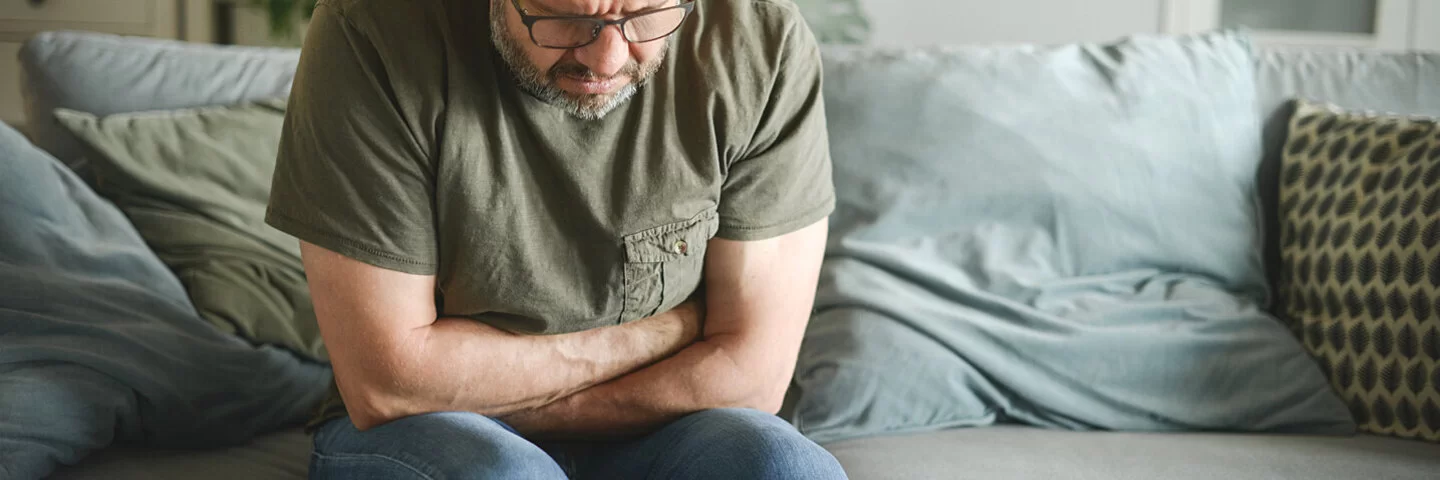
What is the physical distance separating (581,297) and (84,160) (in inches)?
36.2

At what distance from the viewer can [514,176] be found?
1.08 meters

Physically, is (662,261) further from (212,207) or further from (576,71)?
(212,207)

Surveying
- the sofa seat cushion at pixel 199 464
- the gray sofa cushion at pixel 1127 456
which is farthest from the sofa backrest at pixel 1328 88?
the sofa seat cushion at pixel 199 464

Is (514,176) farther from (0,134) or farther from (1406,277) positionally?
(1406,277)

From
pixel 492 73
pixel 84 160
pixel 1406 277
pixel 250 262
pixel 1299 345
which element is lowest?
pixel 1299 345

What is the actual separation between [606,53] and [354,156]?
24cm

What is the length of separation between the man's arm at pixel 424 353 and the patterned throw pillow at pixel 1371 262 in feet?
3.19

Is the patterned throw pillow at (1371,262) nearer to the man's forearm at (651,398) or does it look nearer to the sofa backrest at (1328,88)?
the sofa backrest at (1328,88)

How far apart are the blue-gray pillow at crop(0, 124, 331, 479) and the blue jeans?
0.91 ft

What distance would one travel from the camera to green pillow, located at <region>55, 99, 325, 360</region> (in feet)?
4.88

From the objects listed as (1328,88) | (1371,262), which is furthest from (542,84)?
(1328,88)

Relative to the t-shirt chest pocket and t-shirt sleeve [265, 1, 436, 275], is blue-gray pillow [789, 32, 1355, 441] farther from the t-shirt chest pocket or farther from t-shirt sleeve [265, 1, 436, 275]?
t-shirt sleeve [265, 1, 436, 275]

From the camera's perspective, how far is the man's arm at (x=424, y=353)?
1.04 metres

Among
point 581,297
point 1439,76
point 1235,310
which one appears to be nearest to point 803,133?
point 581,297
